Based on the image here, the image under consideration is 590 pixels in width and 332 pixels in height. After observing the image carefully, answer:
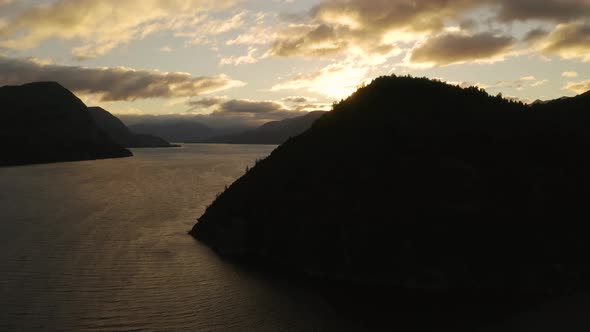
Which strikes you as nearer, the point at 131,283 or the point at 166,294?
the point at 166,294

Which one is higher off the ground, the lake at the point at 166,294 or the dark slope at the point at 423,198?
the dark slope at the point at 423,198

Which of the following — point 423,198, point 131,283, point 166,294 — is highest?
point 423,198

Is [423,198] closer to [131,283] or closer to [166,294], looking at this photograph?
[166,294]

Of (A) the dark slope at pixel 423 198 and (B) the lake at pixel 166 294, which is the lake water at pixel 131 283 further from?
(A) the dark slope at pixel 423 198

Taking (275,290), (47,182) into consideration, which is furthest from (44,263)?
(47,182)

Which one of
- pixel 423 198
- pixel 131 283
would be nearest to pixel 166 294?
pixel 131 283

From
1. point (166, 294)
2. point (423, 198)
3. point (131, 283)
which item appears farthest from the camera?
point (423, 198)

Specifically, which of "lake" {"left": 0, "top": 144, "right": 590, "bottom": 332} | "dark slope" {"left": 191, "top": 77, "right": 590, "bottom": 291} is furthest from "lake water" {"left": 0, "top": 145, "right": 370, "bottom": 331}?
"dark slope" {"left": 191, "top": 77, "right": 590, "bottom": 291}

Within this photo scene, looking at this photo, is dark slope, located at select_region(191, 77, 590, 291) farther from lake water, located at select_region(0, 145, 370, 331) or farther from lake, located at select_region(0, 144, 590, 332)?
lake water, located at select_region(0, 145, 370, 331)

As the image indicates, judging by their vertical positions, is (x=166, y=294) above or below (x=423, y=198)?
below

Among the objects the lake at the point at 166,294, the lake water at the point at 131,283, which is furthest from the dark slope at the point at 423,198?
the lake water at the point at 131,283

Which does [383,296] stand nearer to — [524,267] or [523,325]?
[523,325]
